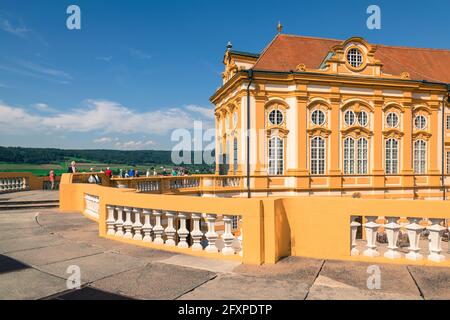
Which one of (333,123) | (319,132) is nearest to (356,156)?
(333,123)

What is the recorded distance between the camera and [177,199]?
18.7 ft

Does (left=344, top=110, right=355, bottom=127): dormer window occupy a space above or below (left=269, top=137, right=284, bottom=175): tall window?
above

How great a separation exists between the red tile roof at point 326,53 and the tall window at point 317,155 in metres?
5.71

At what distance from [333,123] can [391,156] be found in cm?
579

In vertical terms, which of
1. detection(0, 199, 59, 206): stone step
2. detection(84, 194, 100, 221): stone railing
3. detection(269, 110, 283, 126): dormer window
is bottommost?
detection(0, 199, 59, 206): stone step

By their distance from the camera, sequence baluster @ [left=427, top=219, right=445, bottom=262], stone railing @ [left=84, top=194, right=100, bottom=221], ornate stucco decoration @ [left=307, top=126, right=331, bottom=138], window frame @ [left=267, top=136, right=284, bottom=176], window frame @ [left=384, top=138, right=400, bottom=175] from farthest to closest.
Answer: window frame @ [left=384, top=138, right=400, bottom=175] → ornate stucco decoration @ [left=307, top=126, right=331, bottom=138] → window frame @ [left=267, top=136, right=284, bottom=176] → stone railing @ [left=84, top=194, right=100, bottom=221] → baluster @ [left=427, top=219, right=445, bottom=262]

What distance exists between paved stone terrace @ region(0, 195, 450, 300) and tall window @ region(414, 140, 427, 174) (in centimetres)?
2483

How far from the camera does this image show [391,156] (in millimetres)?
25156

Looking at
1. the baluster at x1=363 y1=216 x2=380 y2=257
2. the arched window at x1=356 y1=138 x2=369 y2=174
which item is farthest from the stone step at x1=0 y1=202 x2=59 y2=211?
the arched window at x1=356 y1=138 x2=369 y2=174

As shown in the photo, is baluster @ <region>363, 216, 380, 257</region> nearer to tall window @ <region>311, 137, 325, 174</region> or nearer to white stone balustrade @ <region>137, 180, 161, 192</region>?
white stone balustrade @ <region>137, 180, 161, 192</region>

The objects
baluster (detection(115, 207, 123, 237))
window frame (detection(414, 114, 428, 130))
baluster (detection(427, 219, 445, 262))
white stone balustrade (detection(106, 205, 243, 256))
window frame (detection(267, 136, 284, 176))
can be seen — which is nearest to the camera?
baluster (detection(427, 219, 445, 262))

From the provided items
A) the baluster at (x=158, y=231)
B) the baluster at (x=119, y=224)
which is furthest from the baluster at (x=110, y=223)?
the baluster at (x=158, y=231)

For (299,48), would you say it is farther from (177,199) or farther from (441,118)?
(177,199)

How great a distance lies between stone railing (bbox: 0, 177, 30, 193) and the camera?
19844 mm
